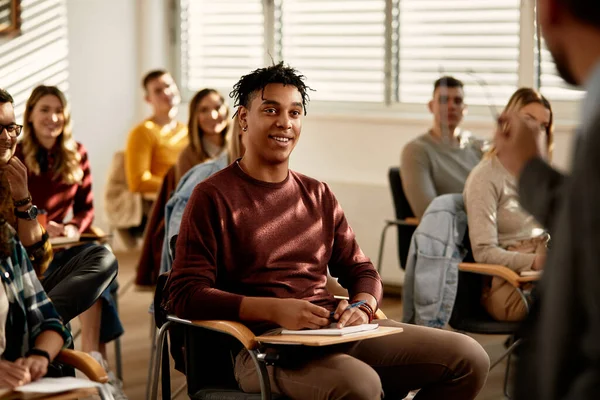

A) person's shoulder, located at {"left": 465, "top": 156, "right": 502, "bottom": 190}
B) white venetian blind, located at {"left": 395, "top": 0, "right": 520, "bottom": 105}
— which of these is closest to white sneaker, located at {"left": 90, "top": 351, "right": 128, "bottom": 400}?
person's shoulder, located at {"left": 465, "top": 156, "right": 502, "bottom": 190}

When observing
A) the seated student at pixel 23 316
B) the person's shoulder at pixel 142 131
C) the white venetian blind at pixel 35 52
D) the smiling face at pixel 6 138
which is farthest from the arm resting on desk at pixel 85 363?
the white venetian blind at pixel 35 52

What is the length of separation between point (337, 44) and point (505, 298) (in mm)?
3349

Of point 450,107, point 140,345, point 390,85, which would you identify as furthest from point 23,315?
point 390,85

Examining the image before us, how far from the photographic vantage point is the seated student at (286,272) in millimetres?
2477

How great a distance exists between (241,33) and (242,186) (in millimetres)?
4609

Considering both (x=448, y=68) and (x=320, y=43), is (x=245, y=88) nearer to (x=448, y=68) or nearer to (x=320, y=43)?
(x=448, y=68)

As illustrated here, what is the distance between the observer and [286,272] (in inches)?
105

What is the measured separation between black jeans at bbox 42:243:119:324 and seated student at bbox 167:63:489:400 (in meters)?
0.40

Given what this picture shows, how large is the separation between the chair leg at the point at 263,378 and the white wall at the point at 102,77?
16.9 ft

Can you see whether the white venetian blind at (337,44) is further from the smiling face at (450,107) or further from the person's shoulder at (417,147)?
the person's shoulder at (417,147)

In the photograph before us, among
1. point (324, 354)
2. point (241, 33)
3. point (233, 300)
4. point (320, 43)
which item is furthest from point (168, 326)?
point (241, 33)

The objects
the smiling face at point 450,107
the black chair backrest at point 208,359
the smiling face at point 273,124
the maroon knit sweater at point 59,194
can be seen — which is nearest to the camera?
the black chair backrest at point 208,359

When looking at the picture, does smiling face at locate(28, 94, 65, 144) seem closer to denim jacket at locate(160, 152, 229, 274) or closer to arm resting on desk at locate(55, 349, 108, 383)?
denim jacket at locate(160, 152, 229, 274)

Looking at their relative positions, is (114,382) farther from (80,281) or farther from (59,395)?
(59,395)
